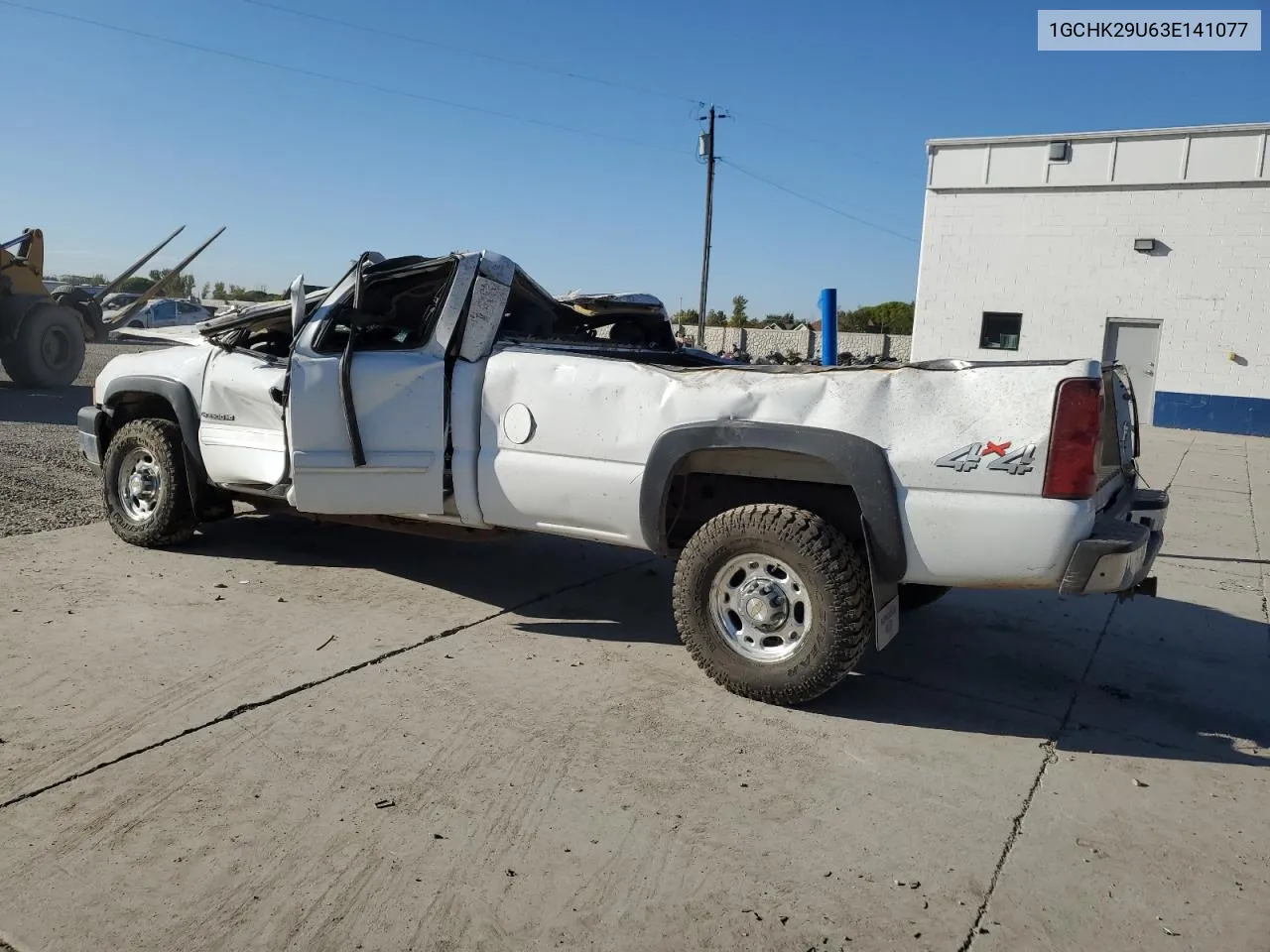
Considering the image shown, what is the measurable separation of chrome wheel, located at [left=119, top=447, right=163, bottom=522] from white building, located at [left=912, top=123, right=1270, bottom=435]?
63.2ft

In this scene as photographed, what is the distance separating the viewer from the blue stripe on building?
1969 centimetres

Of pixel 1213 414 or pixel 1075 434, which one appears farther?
pixel 1213 414

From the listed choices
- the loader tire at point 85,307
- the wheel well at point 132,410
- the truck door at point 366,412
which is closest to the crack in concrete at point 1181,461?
the truck door at point 366,412

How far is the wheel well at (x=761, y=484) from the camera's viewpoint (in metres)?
4.24

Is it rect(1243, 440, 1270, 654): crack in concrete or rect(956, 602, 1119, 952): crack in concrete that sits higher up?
rect(1243, 440, 1270, 654): crack in concrete

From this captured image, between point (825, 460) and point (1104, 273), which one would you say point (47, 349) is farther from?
point (1104, 273)

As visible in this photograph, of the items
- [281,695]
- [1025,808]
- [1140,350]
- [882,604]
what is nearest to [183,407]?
[281,695]

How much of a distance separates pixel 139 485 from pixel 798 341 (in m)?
31.1

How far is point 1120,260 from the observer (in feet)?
67.4

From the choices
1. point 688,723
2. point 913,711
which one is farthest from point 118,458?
point 913,711

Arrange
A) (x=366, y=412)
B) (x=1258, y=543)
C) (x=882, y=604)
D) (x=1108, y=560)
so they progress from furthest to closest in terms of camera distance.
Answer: (x=1258, y=543), (x=366, y=412), (x=882, y=604), (x=1108, y=560)

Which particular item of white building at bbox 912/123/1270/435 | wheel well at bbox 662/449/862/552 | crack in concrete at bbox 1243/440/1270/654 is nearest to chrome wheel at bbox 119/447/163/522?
wheel well at bbox 662/449/862/552

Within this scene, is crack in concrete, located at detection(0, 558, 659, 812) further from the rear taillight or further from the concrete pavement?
the rear taillight

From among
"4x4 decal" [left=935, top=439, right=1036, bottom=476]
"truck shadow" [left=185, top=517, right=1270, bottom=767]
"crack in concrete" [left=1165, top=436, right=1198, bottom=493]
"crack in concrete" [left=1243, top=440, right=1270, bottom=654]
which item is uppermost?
"4x4 decal" [left=935, top=439, right=1036, bottom=476]
